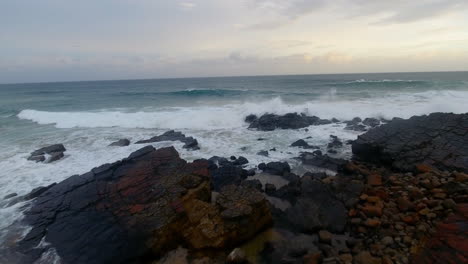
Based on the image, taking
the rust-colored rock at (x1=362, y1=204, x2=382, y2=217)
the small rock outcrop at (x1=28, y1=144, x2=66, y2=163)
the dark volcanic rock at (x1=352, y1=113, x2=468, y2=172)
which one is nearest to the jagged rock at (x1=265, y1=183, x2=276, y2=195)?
the rust-colored rock at (x1=362, y1=204, x2=382, y2=217)

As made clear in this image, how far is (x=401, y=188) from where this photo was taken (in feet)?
19.9

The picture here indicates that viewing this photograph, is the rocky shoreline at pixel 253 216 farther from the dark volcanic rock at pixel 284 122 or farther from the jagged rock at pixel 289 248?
the dark volcanic rock at pixel 284 122

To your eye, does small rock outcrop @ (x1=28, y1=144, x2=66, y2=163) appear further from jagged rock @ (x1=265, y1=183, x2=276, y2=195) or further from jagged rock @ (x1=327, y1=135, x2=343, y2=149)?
jagged rock @ (x1=327, y1=135, x2=343, y2=149)

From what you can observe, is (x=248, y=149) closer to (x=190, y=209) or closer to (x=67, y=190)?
(x=190, y=209)

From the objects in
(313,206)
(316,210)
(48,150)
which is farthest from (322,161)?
(48,150)

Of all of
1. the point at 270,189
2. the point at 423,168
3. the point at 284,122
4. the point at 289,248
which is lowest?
the point at 289,248

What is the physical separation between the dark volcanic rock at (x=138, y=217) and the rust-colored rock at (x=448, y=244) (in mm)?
2790

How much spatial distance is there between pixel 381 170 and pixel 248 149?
517cm

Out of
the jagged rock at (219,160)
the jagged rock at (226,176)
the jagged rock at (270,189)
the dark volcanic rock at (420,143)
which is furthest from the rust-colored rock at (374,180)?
the jagged rock at (219,160)

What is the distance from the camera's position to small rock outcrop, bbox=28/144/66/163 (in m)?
9.68

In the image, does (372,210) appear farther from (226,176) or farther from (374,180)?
(226,176)

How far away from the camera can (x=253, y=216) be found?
5172 mm

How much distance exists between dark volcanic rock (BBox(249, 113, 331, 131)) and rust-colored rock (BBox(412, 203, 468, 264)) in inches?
413

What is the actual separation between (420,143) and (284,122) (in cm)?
781
